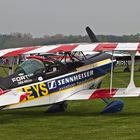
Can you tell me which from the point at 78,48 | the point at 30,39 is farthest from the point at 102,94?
the point at 30,39

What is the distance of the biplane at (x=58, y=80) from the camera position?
983 cm

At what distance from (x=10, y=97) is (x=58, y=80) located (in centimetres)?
189

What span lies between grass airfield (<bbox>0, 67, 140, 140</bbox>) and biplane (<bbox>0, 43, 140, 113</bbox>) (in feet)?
Answer: 1.36

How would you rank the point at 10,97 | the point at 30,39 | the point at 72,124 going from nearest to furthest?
the point at 10,97
the point at 72,124
the point at 30,39

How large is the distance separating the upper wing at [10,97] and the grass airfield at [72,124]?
516mm

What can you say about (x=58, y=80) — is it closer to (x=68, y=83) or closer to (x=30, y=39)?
(x=68, y=83)

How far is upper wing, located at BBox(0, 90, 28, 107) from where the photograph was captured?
A: 895 cm

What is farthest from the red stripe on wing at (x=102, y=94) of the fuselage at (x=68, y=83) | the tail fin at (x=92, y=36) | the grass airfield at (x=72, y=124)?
the tail fin at (x=92, y=36)

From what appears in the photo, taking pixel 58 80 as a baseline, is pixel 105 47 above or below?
above

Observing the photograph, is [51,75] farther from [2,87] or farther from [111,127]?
[111,127]

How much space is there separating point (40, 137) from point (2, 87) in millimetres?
1952

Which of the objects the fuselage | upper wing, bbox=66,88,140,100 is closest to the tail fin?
the fuselage

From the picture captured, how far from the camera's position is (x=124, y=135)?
8.00 metres

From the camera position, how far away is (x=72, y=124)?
941cm
